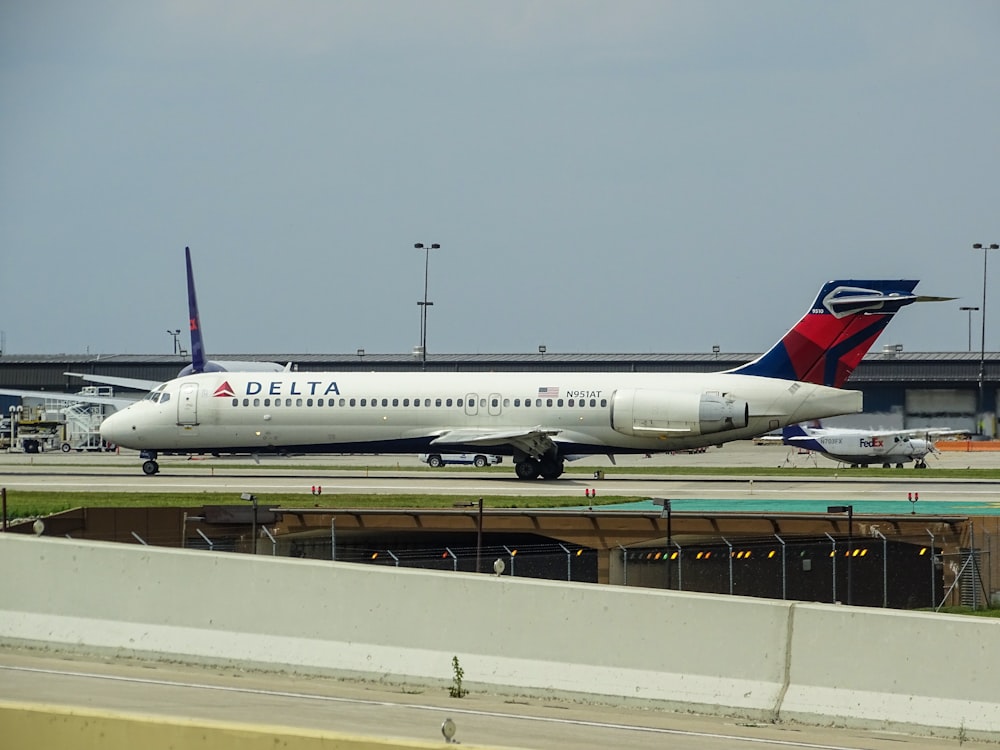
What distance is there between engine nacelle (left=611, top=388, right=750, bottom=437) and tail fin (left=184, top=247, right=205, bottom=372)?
35153 mm

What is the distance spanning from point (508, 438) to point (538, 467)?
1.71 m

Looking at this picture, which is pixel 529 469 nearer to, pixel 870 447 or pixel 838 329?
pixel 838 329

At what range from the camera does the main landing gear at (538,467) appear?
4356cm

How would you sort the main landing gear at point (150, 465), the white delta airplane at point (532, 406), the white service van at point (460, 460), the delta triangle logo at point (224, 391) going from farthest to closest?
the white service van at point (460, 460)
the main landing gear at point (150, 465)
the delta triangle logo at point (224, 391)
the white delta airplane at point (532, 406)

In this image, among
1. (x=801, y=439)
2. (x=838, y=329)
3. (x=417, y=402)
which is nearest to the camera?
(x=838, y=329)

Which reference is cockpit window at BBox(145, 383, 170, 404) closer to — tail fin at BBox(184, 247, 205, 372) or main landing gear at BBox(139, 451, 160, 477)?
main landing gear at BBox(139, 451, 160, 477)

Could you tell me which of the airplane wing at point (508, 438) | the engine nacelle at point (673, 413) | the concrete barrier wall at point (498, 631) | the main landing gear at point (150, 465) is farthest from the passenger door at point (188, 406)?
the concrete barrier wall at point (498, 631)

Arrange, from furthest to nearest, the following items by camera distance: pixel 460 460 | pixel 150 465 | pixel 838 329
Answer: pixel 460 460 < pixel 150 465 < pixel 838 329

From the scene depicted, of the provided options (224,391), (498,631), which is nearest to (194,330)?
(224,391)

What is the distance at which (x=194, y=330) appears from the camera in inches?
2948

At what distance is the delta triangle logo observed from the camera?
149ft

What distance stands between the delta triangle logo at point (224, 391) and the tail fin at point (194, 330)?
2639 cm

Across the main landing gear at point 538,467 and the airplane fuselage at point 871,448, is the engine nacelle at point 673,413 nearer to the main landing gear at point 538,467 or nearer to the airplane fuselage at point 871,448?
the main landing gear at point 538,467

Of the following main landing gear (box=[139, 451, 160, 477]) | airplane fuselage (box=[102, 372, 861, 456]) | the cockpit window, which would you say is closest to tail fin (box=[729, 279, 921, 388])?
airplane fuselage (box=[102, 372, 861, 456])
